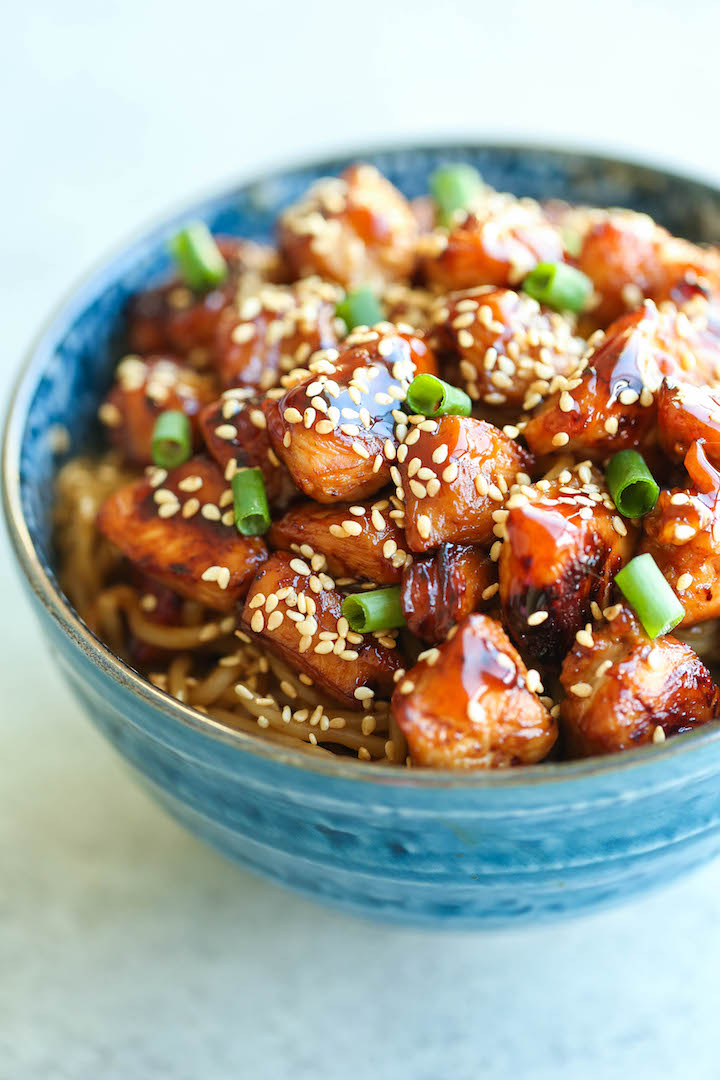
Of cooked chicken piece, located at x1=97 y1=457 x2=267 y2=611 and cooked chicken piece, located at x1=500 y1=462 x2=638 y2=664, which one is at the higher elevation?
cooked chicken piece, located at x1=500 y1=462 x2=638 y2=664

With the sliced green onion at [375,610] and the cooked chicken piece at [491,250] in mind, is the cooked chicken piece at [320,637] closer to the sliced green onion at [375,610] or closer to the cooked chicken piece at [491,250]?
the sliced green onion at [375,610]

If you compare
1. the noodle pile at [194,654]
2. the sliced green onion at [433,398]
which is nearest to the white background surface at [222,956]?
the noodle pile at [194,654]

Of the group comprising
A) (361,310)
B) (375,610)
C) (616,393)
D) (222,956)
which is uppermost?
(616,393)

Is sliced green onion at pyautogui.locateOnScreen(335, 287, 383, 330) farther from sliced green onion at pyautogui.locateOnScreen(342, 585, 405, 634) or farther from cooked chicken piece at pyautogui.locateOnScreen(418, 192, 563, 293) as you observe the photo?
sliced green onion at pyautogui.locateOnScreen(342, 585, 405, 634)

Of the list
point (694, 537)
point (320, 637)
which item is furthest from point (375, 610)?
point (694, 537)

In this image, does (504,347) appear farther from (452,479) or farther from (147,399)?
(147,399)

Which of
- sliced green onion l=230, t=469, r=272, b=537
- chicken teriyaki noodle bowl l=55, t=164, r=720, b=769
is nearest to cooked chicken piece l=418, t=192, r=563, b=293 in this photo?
chicken teriyaki noodle bowl l=55, t=164, r=720, b=769
